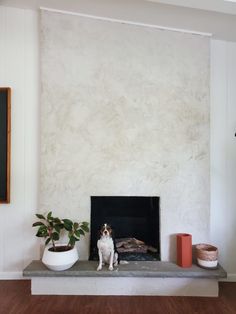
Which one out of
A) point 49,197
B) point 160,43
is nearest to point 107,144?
point 49,197

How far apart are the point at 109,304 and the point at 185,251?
76cm

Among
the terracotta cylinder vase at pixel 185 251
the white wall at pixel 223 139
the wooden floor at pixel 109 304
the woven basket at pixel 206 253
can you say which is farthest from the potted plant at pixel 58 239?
the white wall at pixel 223 139

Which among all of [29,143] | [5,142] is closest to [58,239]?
[29,143]

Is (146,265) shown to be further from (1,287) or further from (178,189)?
(1,287)

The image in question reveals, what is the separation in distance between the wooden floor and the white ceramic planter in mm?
263

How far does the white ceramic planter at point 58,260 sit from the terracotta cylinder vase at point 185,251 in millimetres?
916

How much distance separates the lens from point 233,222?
2.66 meters

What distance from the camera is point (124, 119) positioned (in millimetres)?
2512

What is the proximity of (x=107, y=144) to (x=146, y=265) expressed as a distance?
1.12 meters

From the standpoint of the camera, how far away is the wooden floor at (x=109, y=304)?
2.04 meters

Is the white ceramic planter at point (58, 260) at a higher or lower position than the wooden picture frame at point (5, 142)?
lower

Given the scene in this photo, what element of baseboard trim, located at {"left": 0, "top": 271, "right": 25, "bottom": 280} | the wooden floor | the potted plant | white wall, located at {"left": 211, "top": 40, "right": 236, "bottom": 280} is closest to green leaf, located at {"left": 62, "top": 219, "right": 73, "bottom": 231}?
the potted plant

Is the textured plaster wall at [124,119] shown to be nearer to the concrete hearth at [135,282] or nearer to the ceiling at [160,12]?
the ceiling at [160,12]

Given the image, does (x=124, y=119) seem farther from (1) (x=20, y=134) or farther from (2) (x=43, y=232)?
(2) (x=43, y=232)
